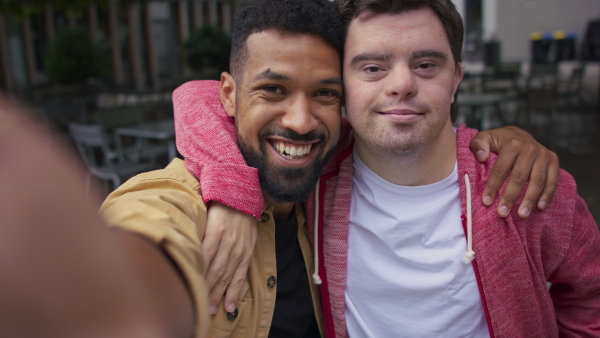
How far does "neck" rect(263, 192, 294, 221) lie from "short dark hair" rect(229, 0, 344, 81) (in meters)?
0.43

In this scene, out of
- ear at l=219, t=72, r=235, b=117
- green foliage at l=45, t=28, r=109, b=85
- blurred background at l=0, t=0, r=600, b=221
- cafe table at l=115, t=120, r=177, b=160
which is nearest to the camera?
ear at l=219, t=72, r=235, b=117

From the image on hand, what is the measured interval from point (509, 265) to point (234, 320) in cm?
80

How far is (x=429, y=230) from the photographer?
153 centimetres

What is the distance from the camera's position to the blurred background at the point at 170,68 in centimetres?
587

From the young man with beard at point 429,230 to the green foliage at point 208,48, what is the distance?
7.84 metres

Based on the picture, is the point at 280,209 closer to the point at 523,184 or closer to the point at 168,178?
the point at 168,178

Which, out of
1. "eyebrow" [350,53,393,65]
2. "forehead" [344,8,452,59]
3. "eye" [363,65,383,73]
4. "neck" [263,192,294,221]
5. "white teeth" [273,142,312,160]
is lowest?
"neck" [263,192,294,221]

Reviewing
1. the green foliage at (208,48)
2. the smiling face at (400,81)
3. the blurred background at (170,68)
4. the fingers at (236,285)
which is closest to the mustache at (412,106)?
the smiling face at (400,81)

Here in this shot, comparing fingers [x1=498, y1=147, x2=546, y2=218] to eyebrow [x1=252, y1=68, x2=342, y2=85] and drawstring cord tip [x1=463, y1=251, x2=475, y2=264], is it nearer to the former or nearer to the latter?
drawstring cord tip [x1=463, y1=251, x2=475, y2=264]

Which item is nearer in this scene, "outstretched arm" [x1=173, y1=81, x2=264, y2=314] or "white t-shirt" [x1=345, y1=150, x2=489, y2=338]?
"outstretched arm" [x1=173, y1=81, x2=264, y2=314]

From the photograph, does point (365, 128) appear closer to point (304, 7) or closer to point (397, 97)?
point (397, 97)

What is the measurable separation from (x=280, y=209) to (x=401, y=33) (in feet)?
2.25

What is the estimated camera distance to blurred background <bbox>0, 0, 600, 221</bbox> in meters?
5.87

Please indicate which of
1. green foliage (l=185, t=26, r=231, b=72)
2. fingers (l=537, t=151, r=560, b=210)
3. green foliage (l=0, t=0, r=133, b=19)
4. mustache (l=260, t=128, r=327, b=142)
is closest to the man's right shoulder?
mustache (l=260, t=128, r=327, b=142)
